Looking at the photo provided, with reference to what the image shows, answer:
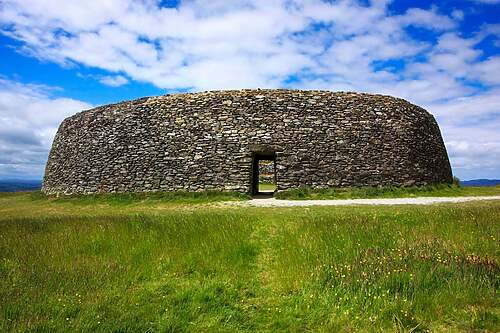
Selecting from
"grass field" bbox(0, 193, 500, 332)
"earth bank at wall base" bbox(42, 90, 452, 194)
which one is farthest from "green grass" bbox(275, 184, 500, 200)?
"grass field" bbox(0, 193, 500, 332)

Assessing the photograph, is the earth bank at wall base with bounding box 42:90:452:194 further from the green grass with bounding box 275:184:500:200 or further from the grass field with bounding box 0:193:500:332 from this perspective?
the grass field with bounding box 0:193:500:332

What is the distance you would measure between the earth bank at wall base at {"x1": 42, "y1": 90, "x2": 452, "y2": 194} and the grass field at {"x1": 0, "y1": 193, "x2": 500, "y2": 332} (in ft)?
34.5

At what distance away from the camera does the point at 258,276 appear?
22.1ft

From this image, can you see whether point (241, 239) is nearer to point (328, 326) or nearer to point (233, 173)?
point (328, 326)

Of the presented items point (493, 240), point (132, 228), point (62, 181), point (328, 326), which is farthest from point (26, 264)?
point (62, 181)

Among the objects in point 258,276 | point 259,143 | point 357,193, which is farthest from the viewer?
point 259,143

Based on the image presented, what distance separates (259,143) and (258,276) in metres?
13.9

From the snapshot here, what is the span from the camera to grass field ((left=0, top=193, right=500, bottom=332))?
16.6 feet

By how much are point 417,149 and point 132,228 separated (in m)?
17.7

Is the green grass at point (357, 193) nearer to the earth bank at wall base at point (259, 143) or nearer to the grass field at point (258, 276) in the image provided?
the earth bank at wall base at point (259, 143)

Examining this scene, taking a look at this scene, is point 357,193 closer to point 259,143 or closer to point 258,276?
point 259,143

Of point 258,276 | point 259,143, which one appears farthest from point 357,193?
point 258,276

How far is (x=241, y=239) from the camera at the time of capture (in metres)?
8.38

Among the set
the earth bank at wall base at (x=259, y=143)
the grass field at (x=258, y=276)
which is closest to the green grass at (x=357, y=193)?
the earth bank at wall base at (x=259, y=143)
